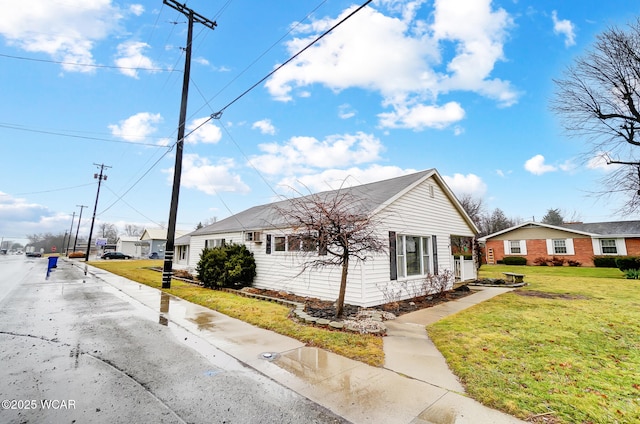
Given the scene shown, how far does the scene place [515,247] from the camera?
89.7 feet

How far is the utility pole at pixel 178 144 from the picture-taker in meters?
11.9

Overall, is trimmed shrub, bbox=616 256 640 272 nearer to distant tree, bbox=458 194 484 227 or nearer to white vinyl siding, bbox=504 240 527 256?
white vinyl siding, bbox=504 240 527 256

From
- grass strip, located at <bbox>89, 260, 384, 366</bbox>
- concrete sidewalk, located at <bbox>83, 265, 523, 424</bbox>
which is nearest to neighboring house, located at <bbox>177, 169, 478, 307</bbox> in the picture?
grass strip, located at <bbox>89, 260, 384, 366</bbox>

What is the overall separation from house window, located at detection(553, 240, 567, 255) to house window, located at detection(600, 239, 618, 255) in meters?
2.45

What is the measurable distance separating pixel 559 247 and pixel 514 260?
3.75 m

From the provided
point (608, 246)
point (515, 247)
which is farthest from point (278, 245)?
point (608, 246)

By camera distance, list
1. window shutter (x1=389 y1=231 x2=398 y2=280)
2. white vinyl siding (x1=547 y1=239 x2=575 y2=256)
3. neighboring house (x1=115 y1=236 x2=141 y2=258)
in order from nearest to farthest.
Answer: window shutter (x1=389 y1=231 x2=398 y2=280)
white vinyl siding (x1=547 y1=239 x2=575 y2=256)
neighboring house (x1=115 y1=236 x2=141 y2=258)

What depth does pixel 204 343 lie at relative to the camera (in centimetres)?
525

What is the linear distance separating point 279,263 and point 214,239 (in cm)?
708

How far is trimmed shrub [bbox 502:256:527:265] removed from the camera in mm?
26087

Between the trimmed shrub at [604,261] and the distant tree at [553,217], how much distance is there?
30.2 meters

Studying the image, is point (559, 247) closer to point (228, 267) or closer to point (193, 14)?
point (228, 267)

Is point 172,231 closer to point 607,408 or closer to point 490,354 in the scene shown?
point 490,354

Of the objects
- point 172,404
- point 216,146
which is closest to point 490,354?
point 172,404
